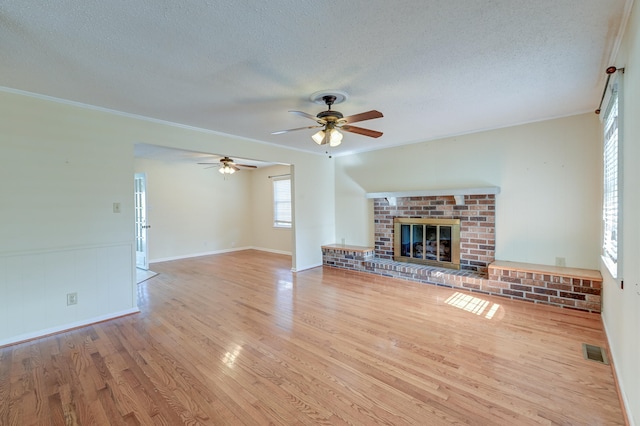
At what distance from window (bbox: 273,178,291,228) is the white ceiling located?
424 cm

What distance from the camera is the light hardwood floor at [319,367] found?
5.89 feet

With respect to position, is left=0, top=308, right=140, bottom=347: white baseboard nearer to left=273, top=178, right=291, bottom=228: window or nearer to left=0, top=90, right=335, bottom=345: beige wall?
left=0, top=90, right=335, bottom=345: beige wall

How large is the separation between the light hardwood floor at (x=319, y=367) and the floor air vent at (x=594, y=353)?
2.6 inches

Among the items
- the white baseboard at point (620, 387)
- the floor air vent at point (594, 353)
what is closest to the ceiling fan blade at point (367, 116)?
the white baseboard at point (620, 387)

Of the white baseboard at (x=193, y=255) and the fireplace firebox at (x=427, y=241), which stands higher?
the fireplace firebox at (x=427, y=241)

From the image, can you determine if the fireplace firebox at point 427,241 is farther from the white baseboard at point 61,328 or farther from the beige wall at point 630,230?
the white baseboard at point 61,328

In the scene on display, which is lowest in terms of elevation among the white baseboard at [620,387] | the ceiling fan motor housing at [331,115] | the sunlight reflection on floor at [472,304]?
the sunlight reflection on floor at [472,304]

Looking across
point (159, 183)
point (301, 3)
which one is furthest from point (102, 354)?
point (159, 183)

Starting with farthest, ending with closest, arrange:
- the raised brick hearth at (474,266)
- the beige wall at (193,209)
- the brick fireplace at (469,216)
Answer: the beige wall at (193,209) < the brick fireplace at (469,216) < the raised brick hearth at (474,266)

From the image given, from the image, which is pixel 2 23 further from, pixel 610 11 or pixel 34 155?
pixel 610 11

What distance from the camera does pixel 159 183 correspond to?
6.67 meters

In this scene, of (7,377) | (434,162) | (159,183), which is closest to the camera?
(7,377)

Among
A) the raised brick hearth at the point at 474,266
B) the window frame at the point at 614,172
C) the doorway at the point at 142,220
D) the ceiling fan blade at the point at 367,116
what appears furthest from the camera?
the doorway at the point at 142,220

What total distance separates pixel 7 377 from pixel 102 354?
1.91 ft
